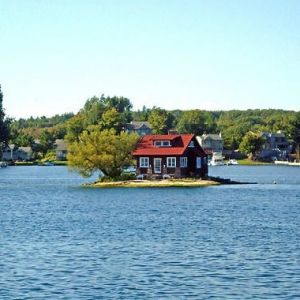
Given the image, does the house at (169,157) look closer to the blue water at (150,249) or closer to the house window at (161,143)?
the house window at (161,143)

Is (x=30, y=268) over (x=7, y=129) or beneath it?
beneath

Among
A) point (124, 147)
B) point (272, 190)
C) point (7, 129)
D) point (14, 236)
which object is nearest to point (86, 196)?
point (124, 147)

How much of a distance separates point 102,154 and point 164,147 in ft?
23.7

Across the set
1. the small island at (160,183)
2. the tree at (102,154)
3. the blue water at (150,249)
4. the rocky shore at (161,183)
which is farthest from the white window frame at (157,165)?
the blue water at (150,249)

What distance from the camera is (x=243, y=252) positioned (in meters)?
40.0

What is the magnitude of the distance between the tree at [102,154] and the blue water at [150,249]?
55.7 ft

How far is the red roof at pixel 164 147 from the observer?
91938mm

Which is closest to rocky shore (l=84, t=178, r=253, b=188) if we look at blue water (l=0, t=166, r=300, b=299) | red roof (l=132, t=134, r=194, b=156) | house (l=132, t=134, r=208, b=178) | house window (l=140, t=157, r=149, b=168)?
house (l=132, t=134, r=208, b=178)

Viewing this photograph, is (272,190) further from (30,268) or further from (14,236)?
(30,268)

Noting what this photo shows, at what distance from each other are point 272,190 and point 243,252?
170 ft

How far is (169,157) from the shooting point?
301 feet

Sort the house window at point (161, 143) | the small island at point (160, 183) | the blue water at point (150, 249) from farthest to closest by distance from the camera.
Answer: the house window at point (161, 143), the small island at point (160, 183), the blue water at point (150, 249)

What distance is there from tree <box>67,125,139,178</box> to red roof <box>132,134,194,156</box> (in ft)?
3.67

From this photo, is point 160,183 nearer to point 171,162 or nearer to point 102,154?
point 171,162
